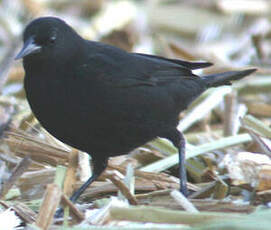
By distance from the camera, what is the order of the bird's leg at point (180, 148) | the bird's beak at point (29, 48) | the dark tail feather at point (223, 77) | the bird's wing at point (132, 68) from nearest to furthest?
the bird's beak at point (29, 48)
the bird's wing at point (132, 68)
the bird's leg at point (180, 148)
the dark tail feather at point (223, 77)

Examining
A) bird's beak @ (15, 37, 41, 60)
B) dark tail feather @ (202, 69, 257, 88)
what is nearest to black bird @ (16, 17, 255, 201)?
bird's beak @ (15, 37, 41, 60)

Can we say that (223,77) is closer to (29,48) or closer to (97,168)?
(97,168)

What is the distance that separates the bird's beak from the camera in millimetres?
3938

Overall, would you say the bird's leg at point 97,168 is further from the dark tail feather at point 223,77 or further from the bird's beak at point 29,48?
the dark tail feather at point 223,77

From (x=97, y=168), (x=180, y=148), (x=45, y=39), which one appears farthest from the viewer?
(x=180, y=148)

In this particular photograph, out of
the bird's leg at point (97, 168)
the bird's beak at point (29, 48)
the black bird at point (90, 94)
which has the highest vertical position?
the bird's beak at point (29, 48)

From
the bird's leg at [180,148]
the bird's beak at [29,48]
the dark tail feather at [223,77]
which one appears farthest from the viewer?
the dark tail feather at [223,77]

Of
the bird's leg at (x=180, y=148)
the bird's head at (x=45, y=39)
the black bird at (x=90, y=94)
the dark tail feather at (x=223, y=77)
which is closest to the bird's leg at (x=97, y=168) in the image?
the black bird at (x=90, y=94)

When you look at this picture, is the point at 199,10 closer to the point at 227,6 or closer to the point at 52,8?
the point at 227,6

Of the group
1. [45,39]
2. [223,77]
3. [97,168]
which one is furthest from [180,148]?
[45,39]

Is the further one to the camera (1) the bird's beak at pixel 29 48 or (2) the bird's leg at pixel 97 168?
(2) the bird's leg at pixel 97 168

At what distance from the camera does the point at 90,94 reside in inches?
156

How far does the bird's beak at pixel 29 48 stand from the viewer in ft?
12.9

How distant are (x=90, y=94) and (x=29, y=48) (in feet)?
1.32
